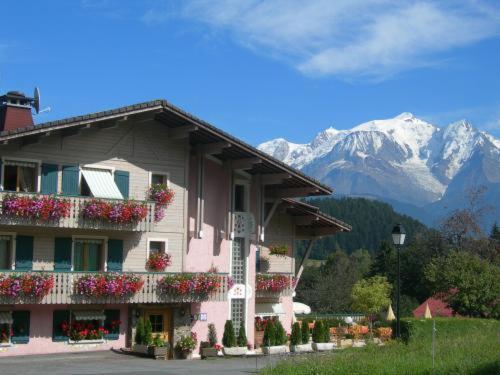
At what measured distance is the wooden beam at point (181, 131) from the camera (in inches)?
1313

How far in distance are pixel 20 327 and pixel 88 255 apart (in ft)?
11.8

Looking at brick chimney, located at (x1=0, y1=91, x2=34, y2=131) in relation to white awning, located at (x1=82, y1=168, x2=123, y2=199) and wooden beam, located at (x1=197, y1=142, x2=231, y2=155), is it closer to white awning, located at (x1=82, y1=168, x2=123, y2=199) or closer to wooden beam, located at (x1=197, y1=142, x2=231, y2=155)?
white awning, located at (x1=82, y1=168, x2=123, y2=199)

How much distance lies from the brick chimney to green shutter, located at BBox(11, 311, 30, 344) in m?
8.54

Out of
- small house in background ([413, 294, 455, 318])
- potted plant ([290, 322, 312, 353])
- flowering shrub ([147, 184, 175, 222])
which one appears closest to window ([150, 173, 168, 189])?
flowering shrub ([147, 184, 175, 222])

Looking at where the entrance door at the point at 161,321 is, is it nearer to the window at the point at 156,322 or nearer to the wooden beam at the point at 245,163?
the window at the point at 156,322

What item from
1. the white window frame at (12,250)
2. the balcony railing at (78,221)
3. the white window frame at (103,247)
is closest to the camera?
the balcony railing at (78,221)

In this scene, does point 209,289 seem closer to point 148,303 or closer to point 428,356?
point 148,303

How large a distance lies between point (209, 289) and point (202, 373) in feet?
24.4

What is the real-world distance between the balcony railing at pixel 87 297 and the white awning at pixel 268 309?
617 cm

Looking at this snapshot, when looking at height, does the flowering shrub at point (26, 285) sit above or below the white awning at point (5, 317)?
above

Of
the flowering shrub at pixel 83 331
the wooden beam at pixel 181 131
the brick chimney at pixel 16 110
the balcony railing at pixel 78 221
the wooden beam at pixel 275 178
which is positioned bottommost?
the flowering shrub at pixel 83 331

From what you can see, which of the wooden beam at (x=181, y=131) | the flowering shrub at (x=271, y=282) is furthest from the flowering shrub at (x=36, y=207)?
the flowering shrub at (x=271, y=282)

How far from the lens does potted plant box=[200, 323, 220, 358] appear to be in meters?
34.0

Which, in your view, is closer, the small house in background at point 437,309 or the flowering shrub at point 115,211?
the flowering shrub at point 115,211
